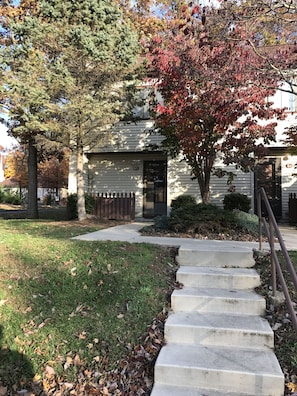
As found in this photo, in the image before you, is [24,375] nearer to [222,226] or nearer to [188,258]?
[188,258]

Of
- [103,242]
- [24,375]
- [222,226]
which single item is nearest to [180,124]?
[222,226]

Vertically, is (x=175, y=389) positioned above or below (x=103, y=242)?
below

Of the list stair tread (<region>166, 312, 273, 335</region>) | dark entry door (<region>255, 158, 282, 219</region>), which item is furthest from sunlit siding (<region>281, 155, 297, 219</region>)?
stair tread (<region>166, 312, 273, 335</region>)

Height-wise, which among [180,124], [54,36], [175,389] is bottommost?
[175,389]

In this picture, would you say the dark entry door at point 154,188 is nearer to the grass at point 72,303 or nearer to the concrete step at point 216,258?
the grass at point 72,303

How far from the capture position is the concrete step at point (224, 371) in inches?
104

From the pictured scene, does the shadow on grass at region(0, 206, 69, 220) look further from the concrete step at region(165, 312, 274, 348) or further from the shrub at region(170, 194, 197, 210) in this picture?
the concrete step at region(165, 312, 274, 348)

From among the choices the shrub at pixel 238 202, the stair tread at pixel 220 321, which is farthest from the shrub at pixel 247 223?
the shrub at pixel 238 202

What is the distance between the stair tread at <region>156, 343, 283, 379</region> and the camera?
2.73m

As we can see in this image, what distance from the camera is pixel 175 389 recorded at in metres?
2.73

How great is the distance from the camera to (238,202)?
11789mm

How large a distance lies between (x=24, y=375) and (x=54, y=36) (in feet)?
28.3

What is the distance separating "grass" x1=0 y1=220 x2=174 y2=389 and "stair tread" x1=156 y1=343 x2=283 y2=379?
0.44m

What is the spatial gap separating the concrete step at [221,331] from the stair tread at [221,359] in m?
0.06
